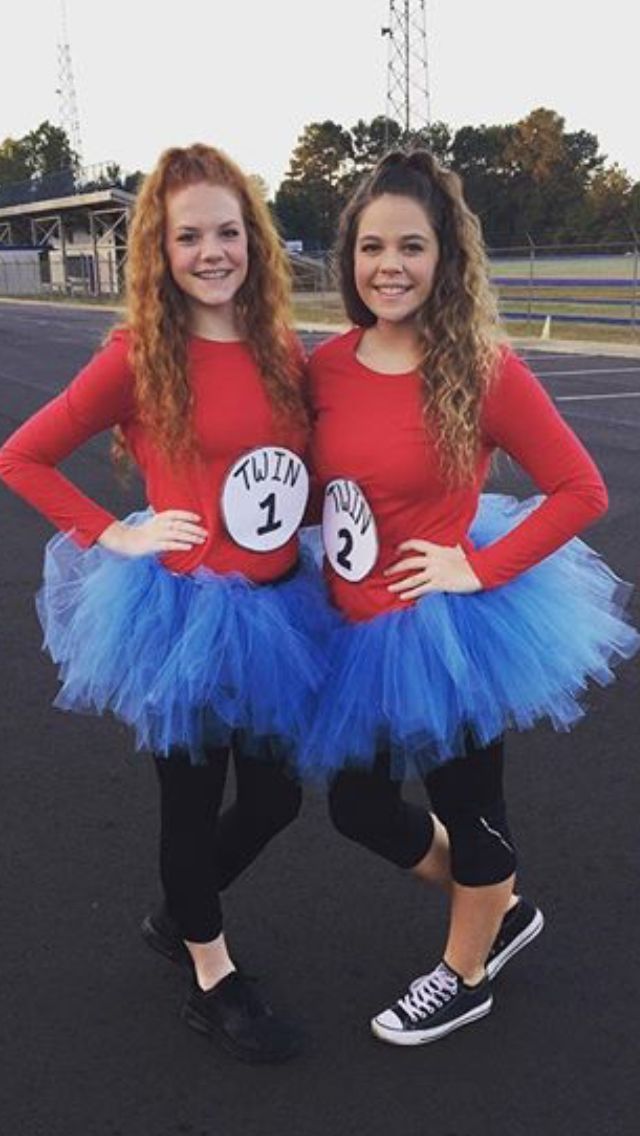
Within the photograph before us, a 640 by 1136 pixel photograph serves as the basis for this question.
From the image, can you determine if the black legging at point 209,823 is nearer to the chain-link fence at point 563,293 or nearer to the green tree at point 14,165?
the chain-link fence at point 563,293

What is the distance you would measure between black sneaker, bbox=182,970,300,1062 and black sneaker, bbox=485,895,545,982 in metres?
0.55

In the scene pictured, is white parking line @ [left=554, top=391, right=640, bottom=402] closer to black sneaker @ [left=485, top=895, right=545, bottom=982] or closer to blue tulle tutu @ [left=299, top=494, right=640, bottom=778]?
black sneaker @ [left=485, top=895, right=545, bottom=982]

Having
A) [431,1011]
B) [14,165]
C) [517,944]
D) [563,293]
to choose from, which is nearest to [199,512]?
[431,1011]

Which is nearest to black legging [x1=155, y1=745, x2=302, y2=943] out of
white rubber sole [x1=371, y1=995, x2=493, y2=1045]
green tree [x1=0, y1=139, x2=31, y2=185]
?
white rubber sole [x1=371, y1=995, x2=493, y2=1045]

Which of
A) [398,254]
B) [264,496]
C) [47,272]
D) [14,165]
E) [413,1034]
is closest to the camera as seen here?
[398,254]

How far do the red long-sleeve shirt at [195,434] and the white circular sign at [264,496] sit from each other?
0.7 inches

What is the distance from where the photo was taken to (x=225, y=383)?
236cm

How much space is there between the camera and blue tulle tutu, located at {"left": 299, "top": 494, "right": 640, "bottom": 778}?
234cm

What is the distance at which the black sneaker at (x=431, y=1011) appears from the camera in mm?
2621

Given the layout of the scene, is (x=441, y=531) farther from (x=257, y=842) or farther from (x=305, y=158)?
(x=305, y=158)

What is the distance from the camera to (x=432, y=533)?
240 cm

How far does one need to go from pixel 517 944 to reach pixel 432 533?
3.92 feet

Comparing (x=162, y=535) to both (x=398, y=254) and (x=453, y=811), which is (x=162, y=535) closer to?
(x=398, y=254)

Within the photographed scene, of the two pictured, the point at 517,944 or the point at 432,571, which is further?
the point at 517,944
